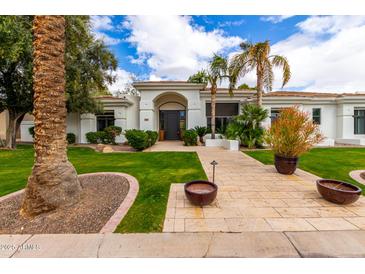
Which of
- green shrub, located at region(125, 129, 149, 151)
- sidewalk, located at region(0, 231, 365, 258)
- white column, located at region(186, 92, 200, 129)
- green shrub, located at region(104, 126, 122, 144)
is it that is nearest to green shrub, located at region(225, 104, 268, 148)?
white column, located at region(186, 92, 200, 129)

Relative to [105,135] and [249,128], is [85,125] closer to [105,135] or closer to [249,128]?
[105,135]

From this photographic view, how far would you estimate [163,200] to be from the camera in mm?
4328

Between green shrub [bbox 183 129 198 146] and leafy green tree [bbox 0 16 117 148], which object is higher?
leafy green tree [bbox 0 16 117 148]

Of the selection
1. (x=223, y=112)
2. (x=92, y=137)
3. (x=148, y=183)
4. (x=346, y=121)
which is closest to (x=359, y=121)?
(x=346, y=121)

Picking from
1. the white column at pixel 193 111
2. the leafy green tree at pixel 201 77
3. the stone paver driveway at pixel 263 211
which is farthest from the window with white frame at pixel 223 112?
the stone paver driveway at pixel 263 211

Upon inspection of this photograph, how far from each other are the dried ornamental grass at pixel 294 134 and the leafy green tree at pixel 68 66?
11797 millimetres

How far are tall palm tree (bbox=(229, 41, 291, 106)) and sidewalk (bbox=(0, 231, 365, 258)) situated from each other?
35.1 ft

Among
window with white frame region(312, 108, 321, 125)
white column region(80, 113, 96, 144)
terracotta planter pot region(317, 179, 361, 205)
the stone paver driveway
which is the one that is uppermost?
window with white frame region(312, 108, 321, 125)

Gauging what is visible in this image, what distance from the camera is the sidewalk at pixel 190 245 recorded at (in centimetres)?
258

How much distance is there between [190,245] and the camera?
2.75 metres

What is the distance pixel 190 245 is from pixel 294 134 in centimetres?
515

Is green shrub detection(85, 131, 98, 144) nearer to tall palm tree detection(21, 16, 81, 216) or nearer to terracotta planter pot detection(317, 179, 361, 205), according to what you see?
tall palm tree detection(21, 16, 81, 216)

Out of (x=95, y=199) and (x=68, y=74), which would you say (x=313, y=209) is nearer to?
(x=95, y=199)

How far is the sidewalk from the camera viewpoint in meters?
2.58
